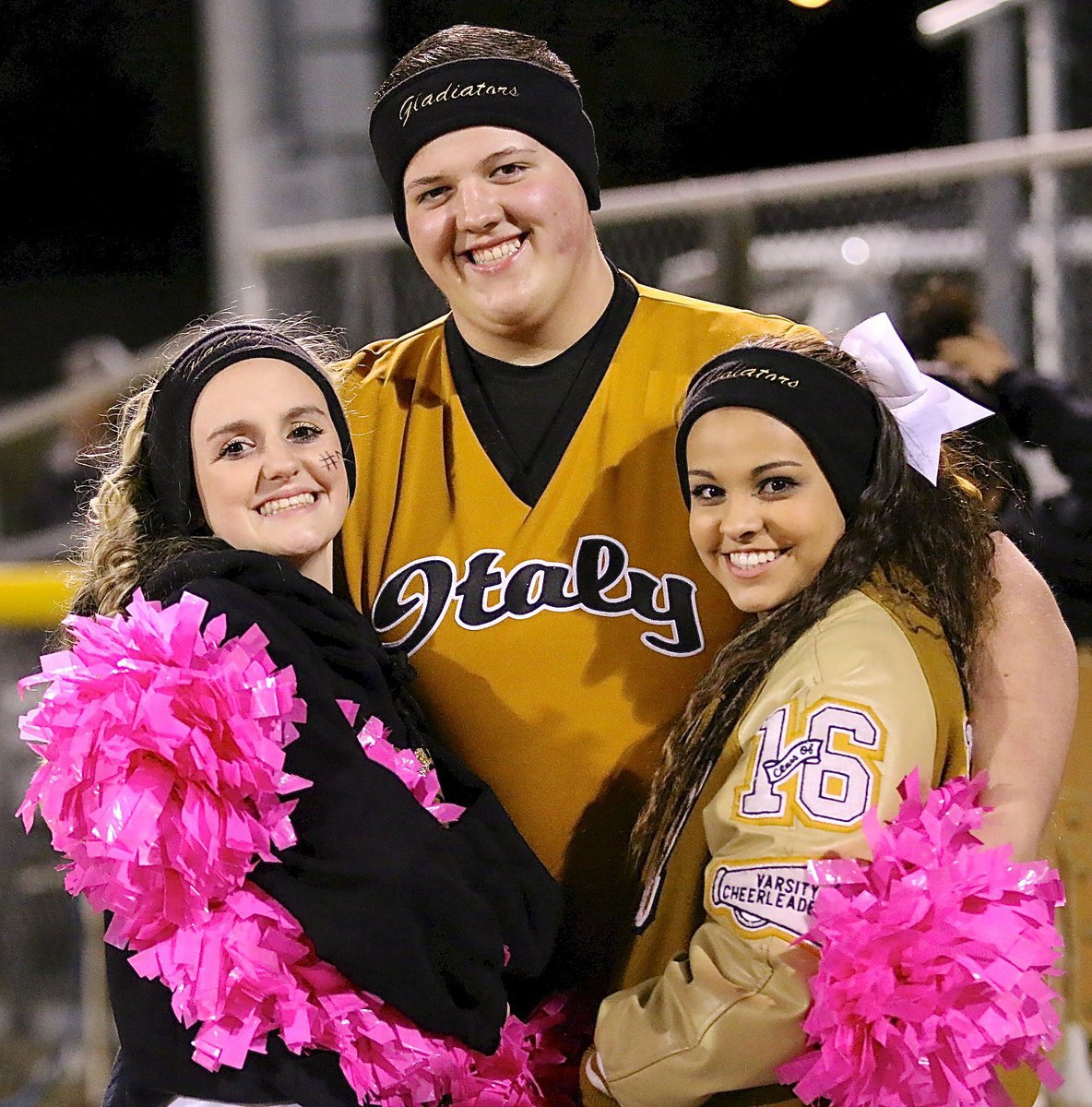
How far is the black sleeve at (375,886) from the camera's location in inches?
73.3

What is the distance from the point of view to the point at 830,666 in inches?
74.9

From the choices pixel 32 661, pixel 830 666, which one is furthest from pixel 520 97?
pixel 32 661

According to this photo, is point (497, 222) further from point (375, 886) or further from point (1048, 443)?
point (1048, 443)

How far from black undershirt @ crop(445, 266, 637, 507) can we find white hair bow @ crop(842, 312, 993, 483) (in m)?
0.44

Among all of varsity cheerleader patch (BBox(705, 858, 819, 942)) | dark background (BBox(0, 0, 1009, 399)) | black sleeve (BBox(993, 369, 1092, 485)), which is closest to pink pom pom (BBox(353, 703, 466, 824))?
varsity cheerleader patch (BBox(705, 858, 819, 942))

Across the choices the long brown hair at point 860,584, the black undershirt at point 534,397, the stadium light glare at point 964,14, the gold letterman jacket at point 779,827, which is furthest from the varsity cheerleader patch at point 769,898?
the stadium light glare at point 964,14

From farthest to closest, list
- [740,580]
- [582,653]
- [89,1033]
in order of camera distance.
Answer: [89,1033], [582,653], [740,580]

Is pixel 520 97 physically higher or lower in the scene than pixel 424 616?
higher

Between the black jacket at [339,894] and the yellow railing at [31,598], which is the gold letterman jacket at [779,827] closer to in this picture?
the black jacket at [339,894]

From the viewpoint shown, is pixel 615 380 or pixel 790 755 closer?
pixel 790 755

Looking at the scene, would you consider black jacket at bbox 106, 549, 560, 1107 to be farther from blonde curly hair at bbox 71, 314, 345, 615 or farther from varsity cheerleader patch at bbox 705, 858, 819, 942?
varsity cheerleader patch at bbox 705, 858, 819, 942

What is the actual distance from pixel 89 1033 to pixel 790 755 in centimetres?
277

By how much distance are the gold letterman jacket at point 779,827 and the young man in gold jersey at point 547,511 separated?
0.25 meters

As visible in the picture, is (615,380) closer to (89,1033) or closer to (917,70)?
(89,1033)
